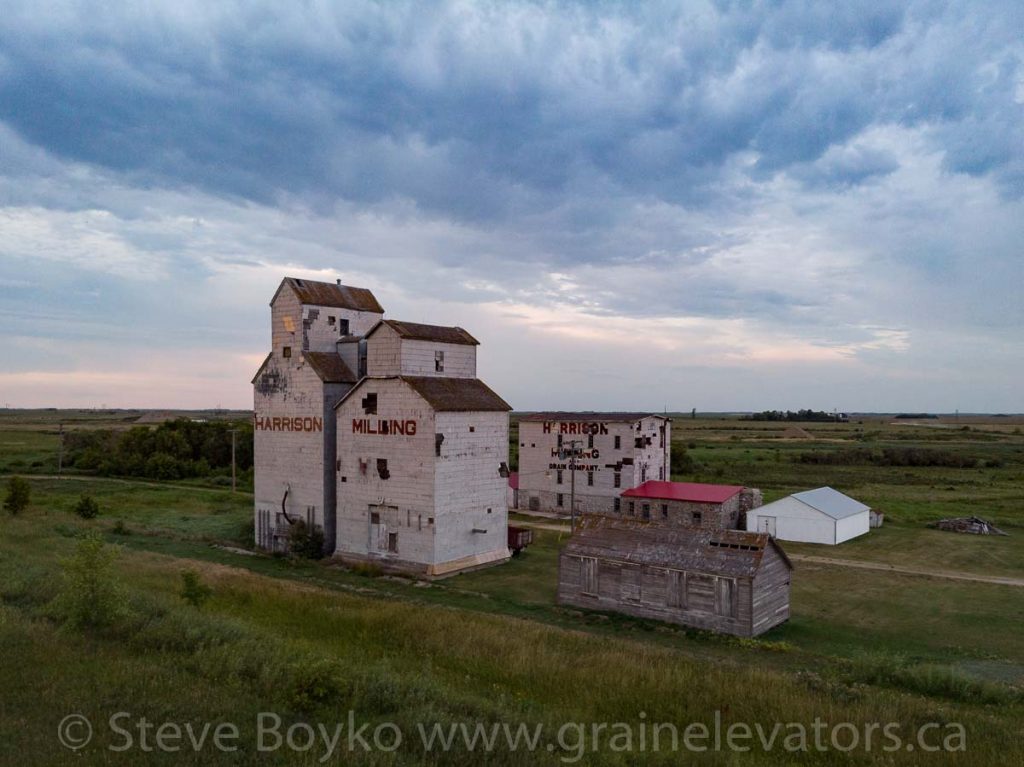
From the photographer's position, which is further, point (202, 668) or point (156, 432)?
point (156, 432)

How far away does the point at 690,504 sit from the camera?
44.5 metres

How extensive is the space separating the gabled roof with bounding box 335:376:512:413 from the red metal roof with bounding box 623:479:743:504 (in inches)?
561

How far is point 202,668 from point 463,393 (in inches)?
943

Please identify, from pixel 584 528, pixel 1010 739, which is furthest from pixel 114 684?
pixel 584 528

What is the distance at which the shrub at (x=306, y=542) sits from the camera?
36.5 meters

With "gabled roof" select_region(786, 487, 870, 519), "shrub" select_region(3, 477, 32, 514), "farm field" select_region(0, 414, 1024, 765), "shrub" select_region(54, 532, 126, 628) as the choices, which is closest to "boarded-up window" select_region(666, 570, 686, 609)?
"farm field" select_region(0, 414, 1024, 765)

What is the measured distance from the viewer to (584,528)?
28297mm

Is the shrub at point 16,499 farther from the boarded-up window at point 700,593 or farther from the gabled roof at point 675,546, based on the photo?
the boarded-up window at point 700,593

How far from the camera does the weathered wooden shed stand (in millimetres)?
24070

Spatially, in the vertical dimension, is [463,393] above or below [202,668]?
above

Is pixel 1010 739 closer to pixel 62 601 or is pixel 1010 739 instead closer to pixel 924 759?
pixel 924 759

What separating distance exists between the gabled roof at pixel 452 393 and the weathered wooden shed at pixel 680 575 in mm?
9268

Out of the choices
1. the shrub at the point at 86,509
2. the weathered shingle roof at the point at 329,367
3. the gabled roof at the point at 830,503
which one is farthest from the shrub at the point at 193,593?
the gabled roof at the point at 830,503

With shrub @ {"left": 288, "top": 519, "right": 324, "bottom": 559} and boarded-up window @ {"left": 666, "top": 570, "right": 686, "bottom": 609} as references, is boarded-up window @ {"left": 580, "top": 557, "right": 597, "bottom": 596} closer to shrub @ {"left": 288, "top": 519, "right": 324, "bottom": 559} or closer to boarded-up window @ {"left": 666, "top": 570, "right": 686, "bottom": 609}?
boarded-up window @ {"left": 666, "top": 570, "right": 686, "bottom": 609}
